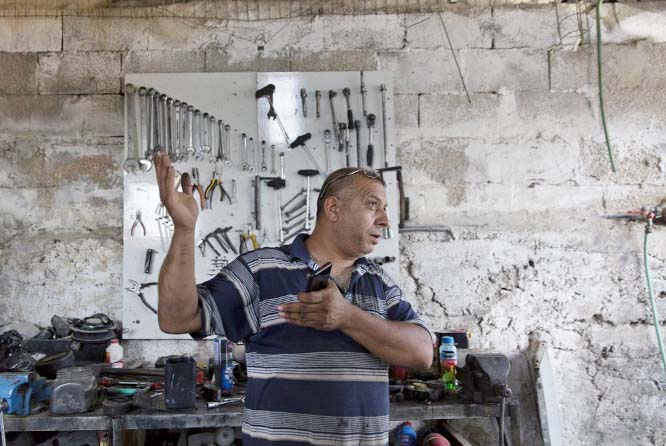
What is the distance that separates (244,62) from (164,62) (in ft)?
1.44

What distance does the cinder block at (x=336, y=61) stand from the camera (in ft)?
10.5

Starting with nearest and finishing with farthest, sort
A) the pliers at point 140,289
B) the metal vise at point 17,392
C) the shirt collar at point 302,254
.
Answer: the shirt collar at point 302,254 < the metal vise at point 17,392 < the pliers at point 140,289

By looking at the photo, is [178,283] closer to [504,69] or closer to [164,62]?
[164,62]

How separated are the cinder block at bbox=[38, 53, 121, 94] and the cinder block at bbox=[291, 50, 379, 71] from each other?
100 cm

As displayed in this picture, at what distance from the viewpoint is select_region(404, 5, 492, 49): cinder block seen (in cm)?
322

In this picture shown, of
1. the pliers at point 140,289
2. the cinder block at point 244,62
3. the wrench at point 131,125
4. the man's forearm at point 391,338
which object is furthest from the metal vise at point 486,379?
the wrench at point 131,125

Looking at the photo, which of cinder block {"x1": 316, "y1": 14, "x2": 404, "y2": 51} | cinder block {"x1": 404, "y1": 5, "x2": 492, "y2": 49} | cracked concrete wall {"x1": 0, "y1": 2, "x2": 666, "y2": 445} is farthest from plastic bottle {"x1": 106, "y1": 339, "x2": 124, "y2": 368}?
cinder block {"x1": 404, "y1": 5, "x2": 492, "y2": 49}

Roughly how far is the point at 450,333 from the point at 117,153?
2005 mm

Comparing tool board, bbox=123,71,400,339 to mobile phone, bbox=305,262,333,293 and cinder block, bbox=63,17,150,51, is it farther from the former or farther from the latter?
mobile phone, bbox=305,262,333,293

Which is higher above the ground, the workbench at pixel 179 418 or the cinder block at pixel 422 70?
the cinder block at pixel 422 70

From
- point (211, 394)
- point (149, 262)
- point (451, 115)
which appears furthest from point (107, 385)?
point (451, 115)

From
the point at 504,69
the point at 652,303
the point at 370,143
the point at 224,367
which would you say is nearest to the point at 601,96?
the point at 504,69

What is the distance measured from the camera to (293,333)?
142 cm

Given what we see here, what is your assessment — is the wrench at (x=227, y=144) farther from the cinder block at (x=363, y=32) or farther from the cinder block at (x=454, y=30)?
the cinder block at (x=454, y=30)
